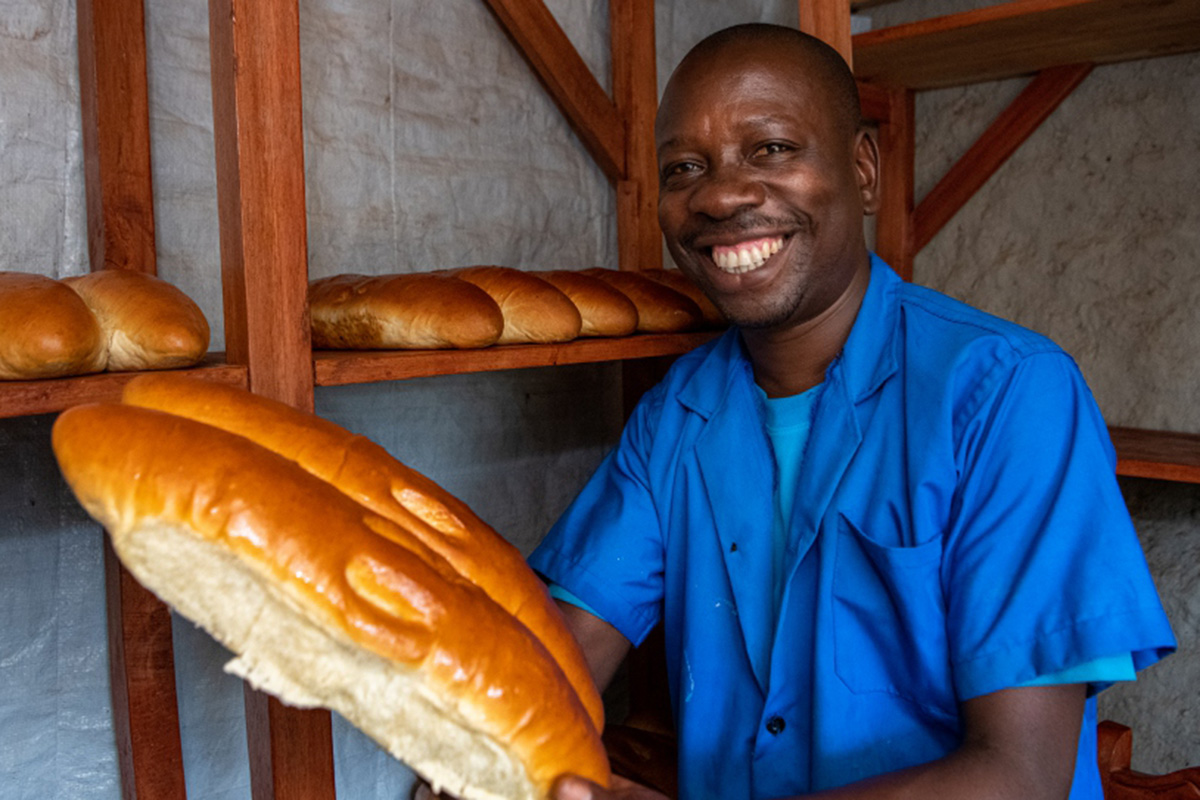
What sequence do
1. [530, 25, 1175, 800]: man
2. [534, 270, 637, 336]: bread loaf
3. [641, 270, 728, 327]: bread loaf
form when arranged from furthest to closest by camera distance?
[641, 270, 728, 327]: bread loaf, [534, 270, 637, 336]: bread loaf, [530, 25, 1175, 800]: man

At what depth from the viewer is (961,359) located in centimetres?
123

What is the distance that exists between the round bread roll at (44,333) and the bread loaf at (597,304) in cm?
84

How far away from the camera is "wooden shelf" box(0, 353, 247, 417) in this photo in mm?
973

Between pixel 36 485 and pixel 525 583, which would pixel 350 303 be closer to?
pixel 36 485

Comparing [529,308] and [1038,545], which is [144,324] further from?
[1038,545]

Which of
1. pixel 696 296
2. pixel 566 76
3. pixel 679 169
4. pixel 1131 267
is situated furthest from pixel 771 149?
pixel 1131 267

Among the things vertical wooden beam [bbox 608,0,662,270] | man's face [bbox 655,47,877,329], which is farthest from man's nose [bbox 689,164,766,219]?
vertical wooden beam [bbox 608,0,662,270]

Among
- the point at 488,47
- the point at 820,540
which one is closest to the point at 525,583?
the point at 820,540

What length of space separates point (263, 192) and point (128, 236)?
1.85ft

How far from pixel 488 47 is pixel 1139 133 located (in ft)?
5.62

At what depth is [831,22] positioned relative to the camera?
183cm

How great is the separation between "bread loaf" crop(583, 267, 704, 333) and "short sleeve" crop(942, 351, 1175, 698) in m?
0.81

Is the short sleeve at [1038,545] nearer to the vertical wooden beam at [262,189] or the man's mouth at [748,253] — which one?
the man's mouth at [748,253]

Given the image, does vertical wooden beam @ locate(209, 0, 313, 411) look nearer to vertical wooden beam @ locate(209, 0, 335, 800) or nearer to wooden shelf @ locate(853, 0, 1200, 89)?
vertical wooden beam @ locate(209, 0, 335, 800)
